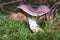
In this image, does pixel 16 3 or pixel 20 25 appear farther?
pixel 16 3

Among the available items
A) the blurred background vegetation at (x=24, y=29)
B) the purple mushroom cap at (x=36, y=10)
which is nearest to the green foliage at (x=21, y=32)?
the blurred background vegetation at (x=24, y=29)

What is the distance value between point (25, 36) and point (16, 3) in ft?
2.12

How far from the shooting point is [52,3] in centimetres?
218

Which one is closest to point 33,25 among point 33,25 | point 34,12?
point 33,25

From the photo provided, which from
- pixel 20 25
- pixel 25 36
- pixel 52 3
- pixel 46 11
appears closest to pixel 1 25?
pixel 20 25

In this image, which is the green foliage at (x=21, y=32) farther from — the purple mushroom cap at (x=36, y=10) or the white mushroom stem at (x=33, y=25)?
the purple mushroom cap at (x=36, y=10)

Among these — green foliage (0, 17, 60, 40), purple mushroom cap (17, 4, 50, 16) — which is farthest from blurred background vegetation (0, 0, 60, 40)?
purple mushroom cap (17, 4, 50, 16)

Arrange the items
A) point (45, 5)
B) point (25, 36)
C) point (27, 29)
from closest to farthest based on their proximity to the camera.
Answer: point (25, 36), point (27, 29), point (45, 5)

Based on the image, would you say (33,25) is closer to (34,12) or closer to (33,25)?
(33,25)

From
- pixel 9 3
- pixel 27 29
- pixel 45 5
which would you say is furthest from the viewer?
pixel 9 3

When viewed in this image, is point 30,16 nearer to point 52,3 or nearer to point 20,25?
point 20,25

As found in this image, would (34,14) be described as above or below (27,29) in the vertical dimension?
above

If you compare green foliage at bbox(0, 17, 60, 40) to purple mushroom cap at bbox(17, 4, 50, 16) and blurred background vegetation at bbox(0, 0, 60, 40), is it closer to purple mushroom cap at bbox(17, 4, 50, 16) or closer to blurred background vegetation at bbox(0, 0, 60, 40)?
blurred background vegetation at bbox(0, 0, 60, 40)

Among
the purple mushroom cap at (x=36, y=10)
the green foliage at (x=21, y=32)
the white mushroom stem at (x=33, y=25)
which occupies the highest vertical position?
the purple mushroom cap at (x=36, y=10)
